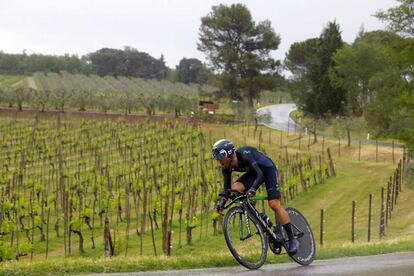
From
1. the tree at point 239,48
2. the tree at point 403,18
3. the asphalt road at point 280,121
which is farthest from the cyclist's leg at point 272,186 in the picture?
the tree at point 239,48

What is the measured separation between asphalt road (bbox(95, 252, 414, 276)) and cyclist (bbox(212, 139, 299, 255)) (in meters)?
0.45

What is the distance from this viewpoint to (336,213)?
29.8 meters

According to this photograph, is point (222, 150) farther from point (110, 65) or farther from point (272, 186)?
point (110, 65)

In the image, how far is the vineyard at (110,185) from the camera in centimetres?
2420

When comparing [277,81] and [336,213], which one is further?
[277,81]

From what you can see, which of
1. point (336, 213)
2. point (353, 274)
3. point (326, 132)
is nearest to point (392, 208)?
point (336, 213)

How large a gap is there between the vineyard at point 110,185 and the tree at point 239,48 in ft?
43.1

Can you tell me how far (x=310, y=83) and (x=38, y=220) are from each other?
157ft

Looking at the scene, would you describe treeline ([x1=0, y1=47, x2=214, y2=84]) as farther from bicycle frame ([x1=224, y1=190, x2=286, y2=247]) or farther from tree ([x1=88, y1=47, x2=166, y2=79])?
bicycle frame ([x1=224, y1=190, x2=286, y2=247])

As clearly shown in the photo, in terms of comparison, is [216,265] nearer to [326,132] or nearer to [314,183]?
[314,183]

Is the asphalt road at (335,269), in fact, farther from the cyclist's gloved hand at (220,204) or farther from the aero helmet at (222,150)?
the aero helmet at (222,150)

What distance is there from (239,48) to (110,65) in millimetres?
72328

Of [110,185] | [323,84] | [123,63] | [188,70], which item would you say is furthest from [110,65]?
[110,185]

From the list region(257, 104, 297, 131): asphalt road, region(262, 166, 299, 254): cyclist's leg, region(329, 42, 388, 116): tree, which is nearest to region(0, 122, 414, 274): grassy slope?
region(262, 166, 299, 254): cyclist's leg
